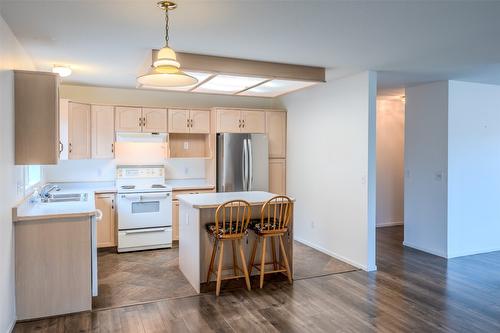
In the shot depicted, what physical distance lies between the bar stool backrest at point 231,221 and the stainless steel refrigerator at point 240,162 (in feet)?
5.63

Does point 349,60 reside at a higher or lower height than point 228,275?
higher

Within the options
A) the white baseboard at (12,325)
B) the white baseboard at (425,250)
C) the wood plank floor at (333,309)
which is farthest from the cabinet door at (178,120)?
the white baseboard at (425,250)

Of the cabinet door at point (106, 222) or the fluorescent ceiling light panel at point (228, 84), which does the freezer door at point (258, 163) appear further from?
the cabinet door at point (106, 222)

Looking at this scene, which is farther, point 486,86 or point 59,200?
point 486,86

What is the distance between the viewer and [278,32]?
10.1 ft

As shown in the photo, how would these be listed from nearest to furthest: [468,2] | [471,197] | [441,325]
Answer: [468,2] < [441,325] < [471,197]

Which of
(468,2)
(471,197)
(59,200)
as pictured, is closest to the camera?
(468,2)

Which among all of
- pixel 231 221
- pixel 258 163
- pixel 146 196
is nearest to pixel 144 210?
pixel 146 196

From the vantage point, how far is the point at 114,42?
3.43 meters

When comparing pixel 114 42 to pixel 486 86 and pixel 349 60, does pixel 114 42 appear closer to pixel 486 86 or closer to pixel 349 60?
pixel 349 60

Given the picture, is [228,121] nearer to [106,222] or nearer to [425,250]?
[106,222]

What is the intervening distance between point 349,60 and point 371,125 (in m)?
0.91

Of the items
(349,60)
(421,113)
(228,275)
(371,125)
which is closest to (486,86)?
(421,113)

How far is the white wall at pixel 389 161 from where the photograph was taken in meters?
7.16
